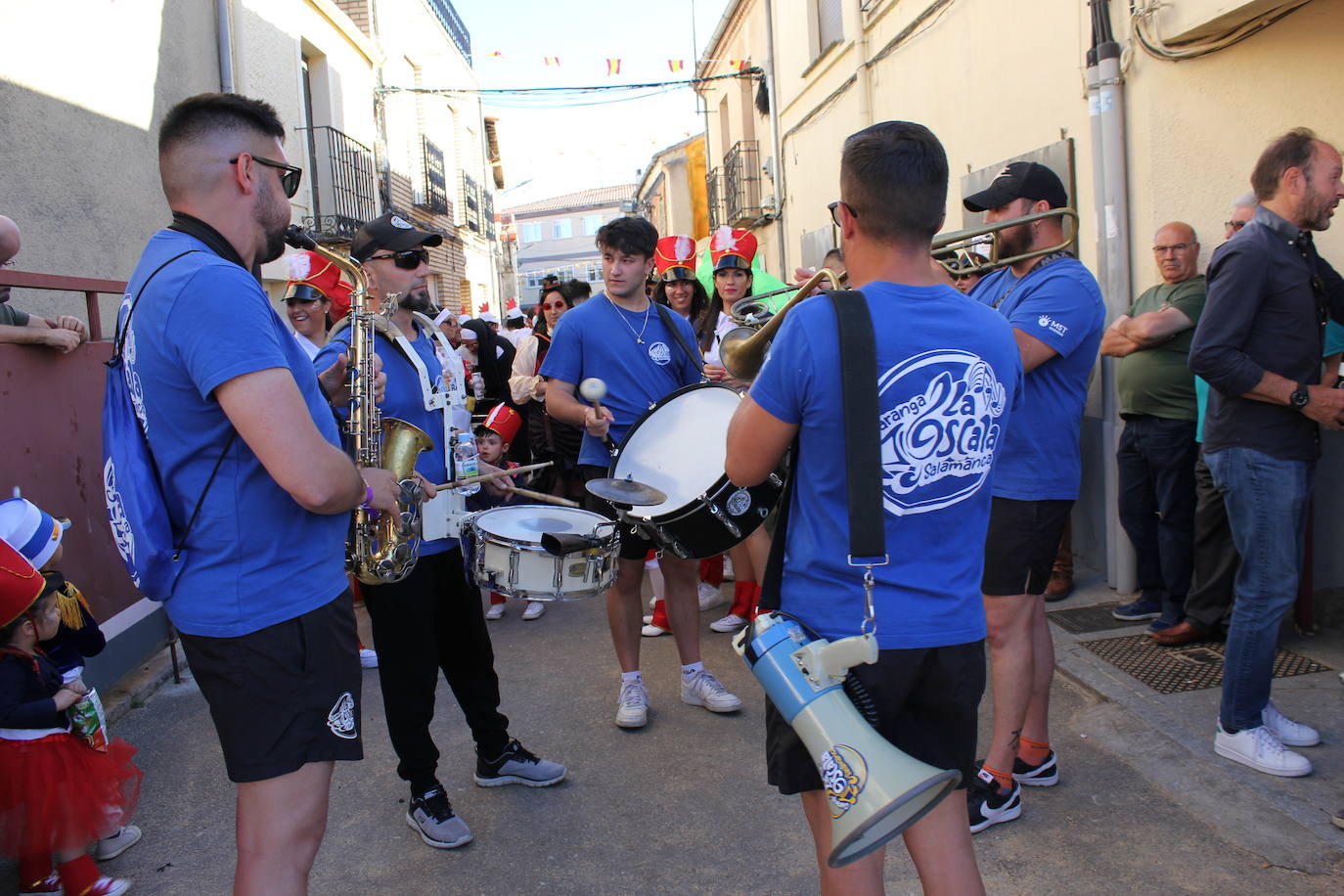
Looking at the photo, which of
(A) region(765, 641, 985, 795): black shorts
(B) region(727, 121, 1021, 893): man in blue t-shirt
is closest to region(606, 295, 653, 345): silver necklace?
(B) region(727, 121, 1021, 893): man in blue t-shirt

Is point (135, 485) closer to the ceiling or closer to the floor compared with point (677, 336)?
closer to the floor

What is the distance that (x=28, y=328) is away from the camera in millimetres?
4160

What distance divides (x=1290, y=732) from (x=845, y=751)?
271 cm

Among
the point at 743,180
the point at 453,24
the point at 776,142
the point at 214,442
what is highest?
the point at 453,24

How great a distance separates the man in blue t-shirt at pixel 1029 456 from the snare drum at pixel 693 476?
0.73 metres

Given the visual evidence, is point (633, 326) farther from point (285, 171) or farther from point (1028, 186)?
point (285, 171)

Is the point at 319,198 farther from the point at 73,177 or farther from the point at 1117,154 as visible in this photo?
the point at 1117,154

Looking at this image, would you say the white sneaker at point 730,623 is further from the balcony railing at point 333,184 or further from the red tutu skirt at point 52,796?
the balcony railing at point 333,184

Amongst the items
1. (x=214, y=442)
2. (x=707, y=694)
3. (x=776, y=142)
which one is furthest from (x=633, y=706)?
(x=776, y=142)

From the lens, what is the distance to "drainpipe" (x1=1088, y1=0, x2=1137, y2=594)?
16.9ft

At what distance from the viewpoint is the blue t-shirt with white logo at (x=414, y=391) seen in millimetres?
3027

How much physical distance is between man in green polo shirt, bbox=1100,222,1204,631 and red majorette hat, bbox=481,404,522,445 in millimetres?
3628

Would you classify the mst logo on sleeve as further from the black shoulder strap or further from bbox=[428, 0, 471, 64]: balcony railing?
bbox=[428, 0, 471, 64]: balcony railing

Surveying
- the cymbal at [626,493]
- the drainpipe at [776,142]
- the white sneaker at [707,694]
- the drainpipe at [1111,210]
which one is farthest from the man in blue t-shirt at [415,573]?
the drainpipe at [776,142]
